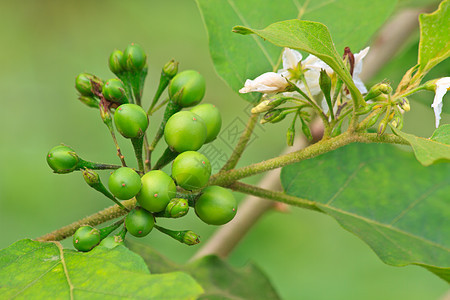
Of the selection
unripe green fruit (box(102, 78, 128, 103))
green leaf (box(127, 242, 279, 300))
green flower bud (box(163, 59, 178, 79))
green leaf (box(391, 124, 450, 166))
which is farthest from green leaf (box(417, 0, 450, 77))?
green leaf (box(127, 242, 279, 300))

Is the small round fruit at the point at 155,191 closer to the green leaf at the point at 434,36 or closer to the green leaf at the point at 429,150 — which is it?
the green leaf at the point at 429,150

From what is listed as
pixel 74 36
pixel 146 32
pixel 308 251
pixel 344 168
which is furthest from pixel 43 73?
pixel 344 168

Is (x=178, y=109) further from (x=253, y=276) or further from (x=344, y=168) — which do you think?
(x=253, y=276)

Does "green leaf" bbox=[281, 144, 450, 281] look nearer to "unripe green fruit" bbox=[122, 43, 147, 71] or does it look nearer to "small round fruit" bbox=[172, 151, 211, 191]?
"small round fruit" bbox=[172, 151, 211, 191]

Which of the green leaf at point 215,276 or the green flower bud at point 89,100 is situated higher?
the green flower bud at point 89,100

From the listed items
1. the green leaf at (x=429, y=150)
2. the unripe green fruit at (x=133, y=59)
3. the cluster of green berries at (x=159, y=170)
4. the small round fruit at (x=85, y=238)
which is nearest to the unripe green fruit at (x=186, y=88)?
the cluster of green berries at (x=159, y=170)

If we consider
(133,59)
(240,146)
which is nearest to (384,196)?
(240,146)
